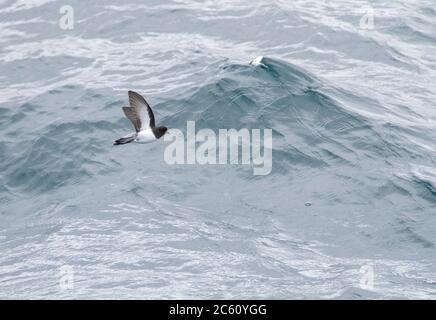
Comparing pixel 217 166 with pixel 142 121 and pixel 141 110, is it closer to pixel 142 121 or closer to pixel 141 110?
pixel 142 121

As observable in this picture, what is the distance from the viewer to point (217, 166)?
2205cm

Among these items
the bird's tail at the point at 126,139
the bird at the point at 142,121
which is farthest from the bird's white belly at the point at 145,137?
the bird's tail at the point at 126,139

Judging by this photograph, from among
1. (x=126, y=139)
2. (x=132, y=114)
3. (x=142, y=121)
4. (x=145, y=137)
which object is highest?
(x=132, y=114)

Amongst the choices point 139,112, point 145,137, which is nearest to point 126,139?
point 145,137

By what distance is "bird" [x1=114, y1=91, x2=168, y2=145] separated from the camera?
18.5m

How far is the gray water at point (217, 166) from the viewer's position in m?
19.0

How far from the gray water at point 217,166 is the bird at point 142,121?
8.08 feet

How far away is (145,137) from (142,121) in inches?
15.4

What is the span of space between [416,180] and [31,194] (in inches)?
339

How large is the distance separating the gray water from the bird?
2.46 meters

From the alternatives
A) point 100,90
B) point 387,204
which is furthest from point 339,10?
point 387,204

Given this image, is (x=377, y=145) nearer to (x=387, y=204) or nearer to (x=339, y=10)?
(x=387, y=204)

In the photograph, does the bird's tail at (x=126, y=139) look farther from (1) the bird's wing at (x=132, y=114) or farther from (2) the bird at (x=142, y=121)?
(1) the bird's wing at (x=132, y=114)

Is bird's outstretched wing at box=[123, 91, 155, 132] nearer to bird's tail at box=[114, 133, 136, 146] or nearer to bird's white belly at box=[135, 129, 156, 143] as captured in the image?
bird's white belly at box=[135, 129, 156, 143]
